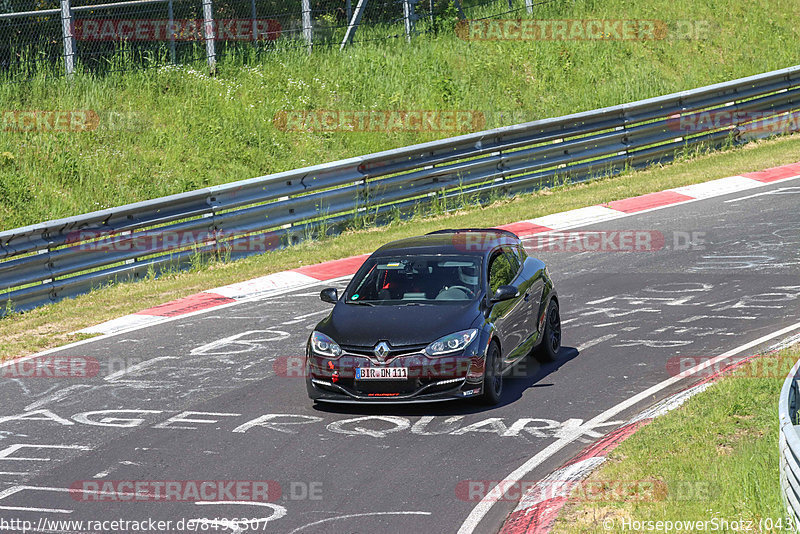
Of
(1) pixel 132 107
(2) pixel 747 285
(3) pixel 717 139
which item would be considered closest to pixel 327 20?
(1) pixel 132 107

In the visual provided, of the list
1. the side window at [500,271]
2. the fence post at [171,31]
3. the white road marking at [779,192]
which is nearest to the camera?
the side window at [500,271]

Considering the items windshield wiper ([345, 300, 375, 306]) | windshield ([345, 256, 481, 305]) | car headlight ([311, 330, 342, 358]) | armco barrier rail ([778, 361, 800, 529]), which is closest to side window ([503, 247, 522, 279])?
windshield ([345, 256, 481, 305])

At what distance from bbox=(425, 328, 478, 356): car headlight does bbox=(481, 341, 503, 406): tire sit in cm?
24

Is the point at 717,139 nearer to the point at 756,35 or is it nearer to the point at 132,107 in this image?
the point at 756,35

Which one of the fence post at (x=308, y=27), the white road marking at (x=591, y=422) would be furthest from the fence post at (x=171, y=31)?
the white road marking at (x=591, y=422)

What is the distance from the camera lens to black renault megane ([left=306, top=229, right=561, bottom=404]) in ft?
32.6

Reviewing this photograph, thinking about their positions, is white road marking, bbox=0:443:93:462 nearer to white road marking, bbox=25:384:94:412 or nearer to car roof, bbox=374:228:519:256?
white road marking, bbox=25:384:94:412

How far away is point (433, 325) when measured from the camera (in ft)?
33.4

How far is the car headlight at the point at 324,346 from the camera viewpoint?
10188 millimetres

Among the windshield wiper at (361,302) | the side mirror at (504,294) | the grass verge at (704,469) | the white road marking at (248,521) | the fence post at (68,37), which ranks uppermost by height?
the fence post at (68,37)

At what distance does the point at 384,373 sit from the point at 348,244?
340 inches

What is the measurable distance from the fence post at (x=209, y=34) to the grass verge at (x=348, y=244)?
636 centimetres

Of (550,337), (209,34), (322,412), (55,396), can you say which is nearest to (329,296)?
(322,412)

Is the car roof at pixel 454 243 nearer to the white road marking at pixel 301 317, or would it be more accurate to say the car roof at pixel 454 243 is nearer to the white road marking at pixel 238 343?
the white road marking at pixel 238 343
